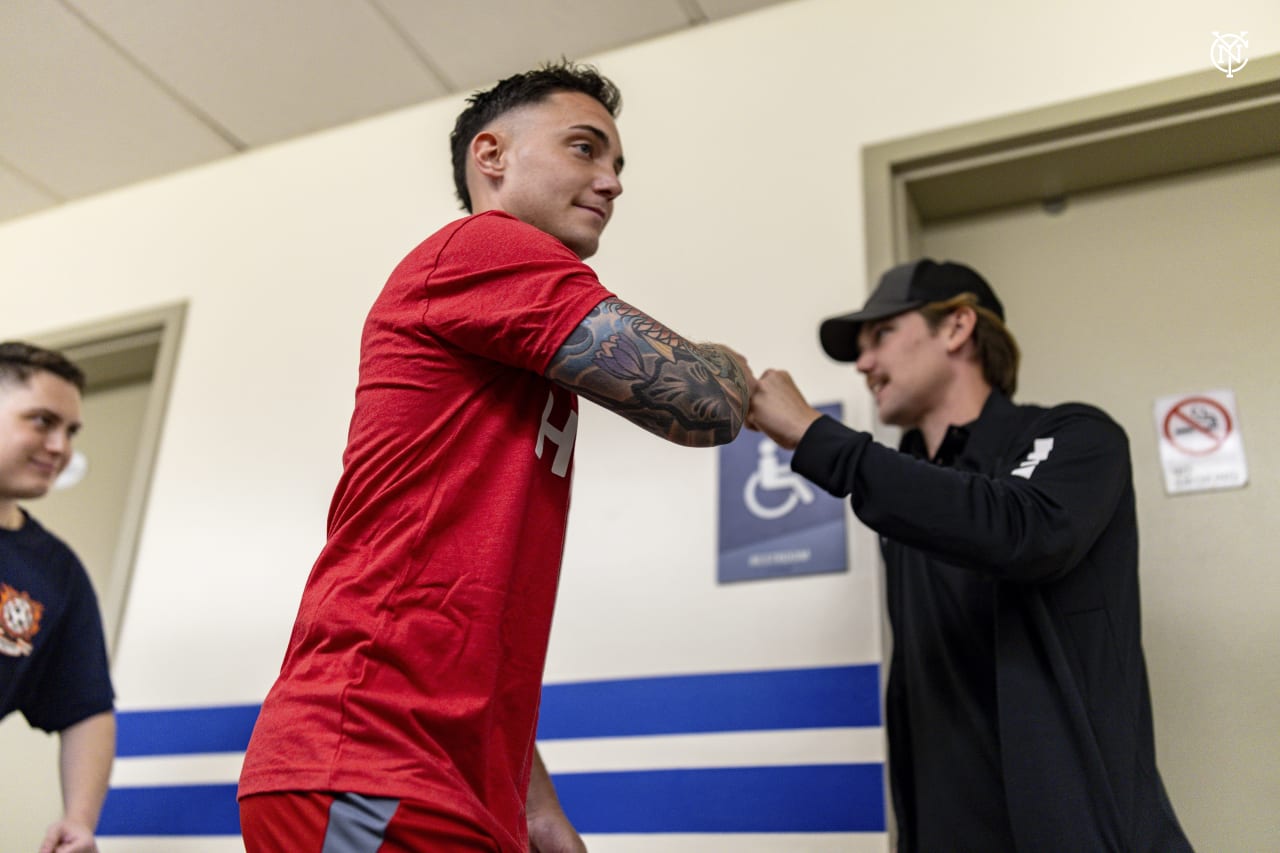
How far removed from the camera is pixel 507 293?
1227 millimetres

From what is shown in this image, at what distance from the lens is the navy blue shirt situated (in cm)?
231

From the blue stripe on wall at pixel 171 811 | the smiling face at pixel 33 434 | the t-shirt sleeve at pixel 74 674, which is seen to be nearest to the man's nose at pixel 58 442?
the smiling face at pixel 33 434

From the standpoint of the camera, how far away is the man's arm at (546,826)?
55.1 inches

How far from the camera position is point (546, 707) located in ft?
8.16

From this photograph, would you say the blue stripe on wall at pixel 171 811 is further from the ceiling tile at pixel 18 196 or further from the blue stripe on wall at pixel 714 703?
the ceiling tile at pixel 18 196

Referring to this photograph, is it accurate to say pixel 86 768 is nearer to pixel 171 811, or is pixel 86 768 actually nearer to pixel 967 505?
pixel 171 811

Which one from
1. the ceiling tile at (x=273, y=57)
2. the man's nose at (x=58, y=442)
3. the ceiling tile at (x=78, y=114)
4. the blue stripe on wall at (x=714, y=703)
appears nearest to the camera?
the blue stripe on wall at (x=714, y=703)

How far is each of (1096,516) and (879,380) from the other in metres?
0.55

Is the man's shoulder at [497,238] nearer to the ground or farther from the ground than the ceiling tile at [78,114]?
nearer to the ground

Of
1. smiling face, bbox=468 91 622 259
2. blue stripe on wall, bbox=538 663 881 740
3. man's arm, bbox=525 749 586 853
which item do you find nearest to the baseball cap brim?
blue stripe on wall, bbox=538 663 881 740

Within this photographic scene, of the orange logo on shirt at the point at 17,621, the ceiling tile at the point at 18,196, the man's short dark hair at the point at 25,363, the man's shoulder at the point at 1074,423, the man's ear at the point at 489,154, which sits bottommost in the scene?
the orange logo on shirt at the point at 17,621

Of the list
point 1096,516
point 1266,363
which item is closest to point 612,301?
point 1096,516

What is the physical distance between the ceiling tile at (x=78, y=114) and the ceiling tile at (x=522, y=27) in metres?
0.83

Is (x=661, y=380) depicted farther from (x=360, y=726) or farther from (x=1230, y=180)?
(x=1230, y=180)
